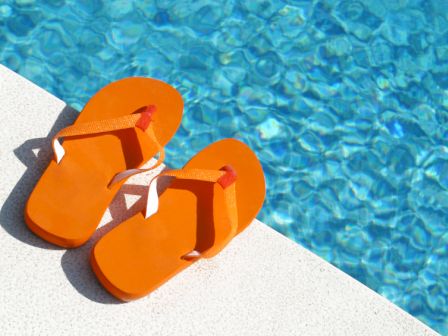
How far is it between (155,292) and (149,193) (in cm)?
29

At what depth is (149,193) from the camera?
200cm

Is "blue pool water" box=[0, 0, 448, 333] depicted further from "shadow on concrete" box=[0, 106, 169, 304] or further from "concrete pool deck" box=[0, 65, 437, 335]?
"shadow on concrete" box=[0, 106, 169, 304]

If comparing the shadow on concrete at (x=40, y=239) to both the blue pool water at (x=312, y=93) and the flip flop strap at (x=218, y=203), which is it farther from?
the blue pool water at (x=312, y=93)

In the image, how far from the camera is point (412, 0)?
10.1 ft

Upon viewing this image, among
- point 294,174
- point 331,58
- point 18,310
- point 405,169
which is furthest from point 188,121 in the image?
point 18,310

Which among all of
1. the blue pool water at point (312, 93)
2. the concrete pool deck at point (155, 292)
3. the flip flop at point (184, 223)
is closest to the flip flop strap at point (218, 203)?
the flip flop at point (184, 223)

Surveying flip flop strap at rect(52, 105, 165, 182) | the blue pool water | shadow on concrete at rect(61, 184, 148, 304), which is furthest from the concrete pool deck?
the blue pool water

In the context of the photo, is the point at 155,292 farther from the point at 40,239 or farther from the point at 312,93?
the point at 312,93

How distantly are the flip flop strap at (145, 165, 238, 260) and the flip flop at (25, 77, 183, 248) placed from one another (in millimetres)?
89

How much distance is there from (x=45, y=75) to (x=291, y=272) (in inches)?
49.1

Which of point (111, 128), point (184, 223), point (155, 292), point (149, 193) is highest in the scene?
point (111, 128)

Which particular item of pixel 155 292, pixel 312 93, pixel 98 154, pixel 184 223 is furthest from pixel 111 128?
pixel 312 93

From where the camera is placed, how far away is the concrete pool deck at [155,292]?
1.92m

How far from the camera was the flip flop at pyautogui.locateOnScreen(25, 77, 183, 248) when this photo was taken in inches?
75.7
